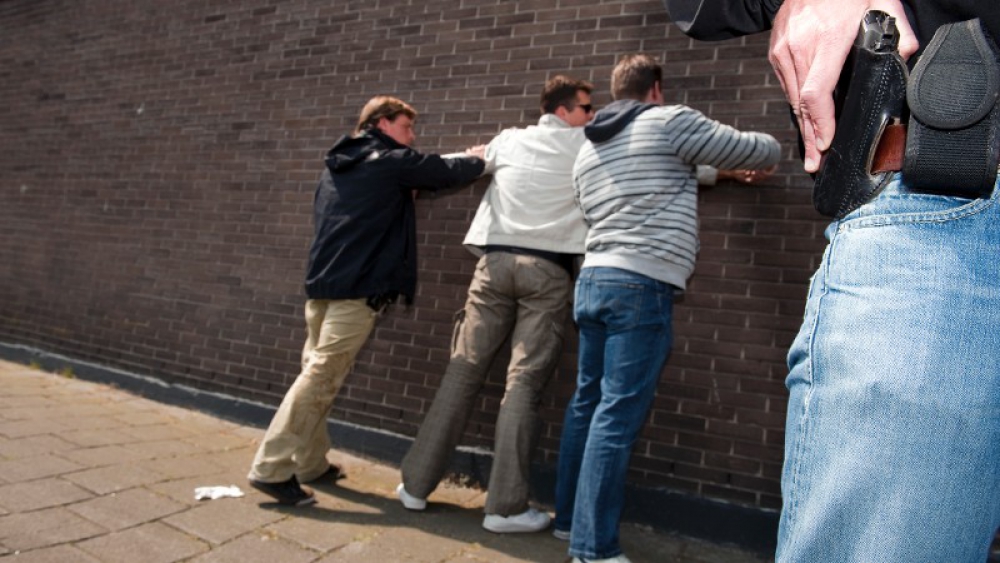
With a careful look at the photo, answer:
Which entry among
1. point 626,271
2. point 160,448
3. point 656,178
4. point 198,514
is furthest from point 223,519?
point 656,178

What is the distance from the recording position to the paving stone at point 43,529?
2.59 meters

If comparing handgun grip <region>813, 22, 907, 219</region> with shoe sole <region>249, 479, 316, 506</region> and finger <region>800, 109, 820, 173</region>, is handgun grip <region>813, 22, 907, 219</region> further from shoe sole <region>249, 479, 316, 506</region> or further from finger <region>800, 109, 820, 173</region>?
shoe sole <region>249, 479, 316, 506</region>

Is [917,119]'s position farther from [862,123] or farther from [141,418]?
[141,418]

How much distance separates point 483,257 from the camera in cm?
359

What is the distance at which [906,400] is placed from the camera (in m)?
0.85

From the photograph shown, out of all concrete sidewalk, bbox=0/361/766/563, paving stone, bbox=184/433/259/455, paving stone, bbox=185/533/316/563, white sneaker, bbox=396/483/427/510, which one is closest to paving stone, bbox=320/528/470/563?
concrete sidewalk, bbox=0/361/766/563

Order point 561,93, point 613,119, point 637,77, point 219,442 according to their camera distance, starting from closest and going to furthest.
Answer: point 613,119 → point 637,77 → point 561,93 → point 219,442

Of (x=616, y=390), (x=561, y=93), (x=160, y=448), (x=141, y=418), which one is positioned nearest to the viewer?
(x=616, y=390)

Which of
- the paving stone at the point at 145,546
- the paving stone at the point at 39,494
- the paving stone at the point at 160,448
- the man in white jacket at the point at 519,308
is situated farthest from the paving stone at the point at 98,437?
the man in white jacket at the point at 519,308

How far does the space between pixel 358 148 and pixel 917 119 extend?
316 centimetres

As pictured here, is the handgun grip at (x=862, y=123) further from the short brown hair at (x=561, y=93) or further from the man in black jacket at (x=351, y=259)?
the man in black jacket at (x=351, y=259)

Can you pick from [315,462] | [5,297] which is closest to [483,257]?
[315,462]

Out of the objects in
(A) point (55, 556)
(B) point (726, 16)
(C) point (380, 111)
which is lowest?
(A) point (55, 556)

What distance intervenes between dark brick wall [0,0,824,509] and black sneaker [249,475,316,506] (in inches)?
37.9
